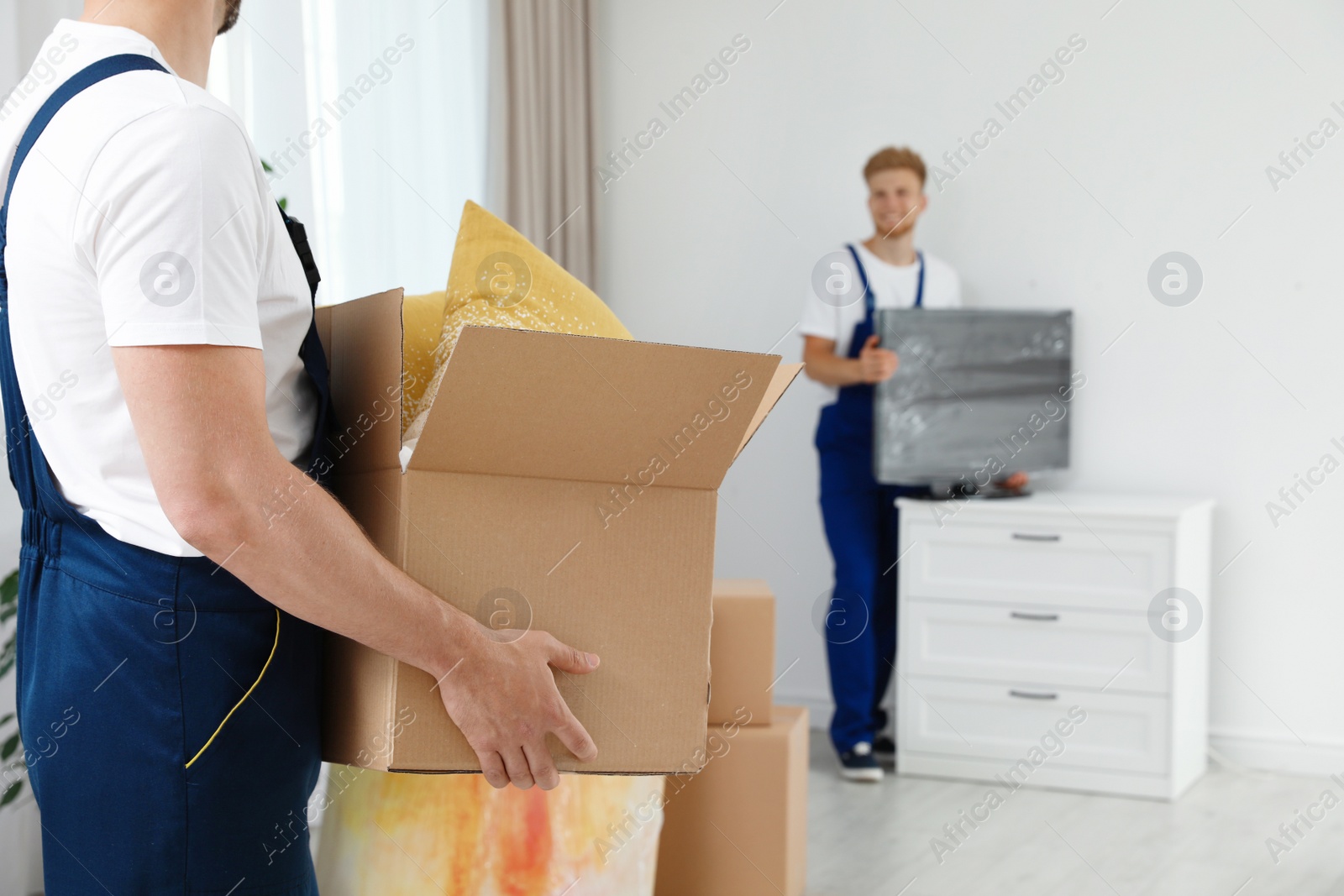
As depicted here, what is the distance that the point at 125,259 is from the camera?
26.2 inches

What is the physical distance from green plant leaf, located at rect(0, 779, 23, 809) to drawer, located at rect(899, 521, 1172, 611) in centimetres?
207

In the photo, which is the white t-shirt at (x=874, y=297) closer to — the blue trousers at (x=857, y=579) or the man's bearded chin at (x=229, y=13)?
the blue trousers at (x=857, y=579)

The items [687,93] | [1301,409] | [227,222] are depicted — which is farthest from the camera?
[687,93]

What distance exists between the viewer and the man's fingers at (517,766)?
82cm

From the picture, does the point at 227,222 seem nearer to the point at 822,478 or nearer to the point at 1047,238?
the point at 822,478

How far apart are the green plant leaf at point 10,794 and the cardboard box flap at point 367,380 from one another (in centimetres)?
110

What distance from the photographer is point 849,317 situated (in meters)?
3.01

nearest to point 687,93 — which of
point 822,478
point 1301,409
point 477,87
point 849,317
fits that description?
point 477,87

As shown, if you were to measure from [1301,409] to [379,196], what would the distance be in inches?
100

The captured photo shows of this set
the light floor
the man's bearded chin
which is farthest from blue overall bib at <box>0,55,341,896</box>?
the light floor

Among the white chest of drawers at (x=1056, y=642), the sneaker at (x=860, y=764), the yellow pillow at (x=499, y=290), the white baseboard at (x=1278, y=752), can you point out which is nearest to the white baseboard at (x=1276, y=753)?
the white baseboard at (x=1278, y=752)

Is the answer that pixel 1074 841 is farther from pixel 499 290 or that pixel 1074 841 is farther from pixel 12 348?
pixel 12 348

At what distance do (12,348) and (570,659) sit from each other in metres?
0.47

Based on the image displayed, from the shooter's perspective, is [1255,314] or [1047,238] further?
[1047,238]
